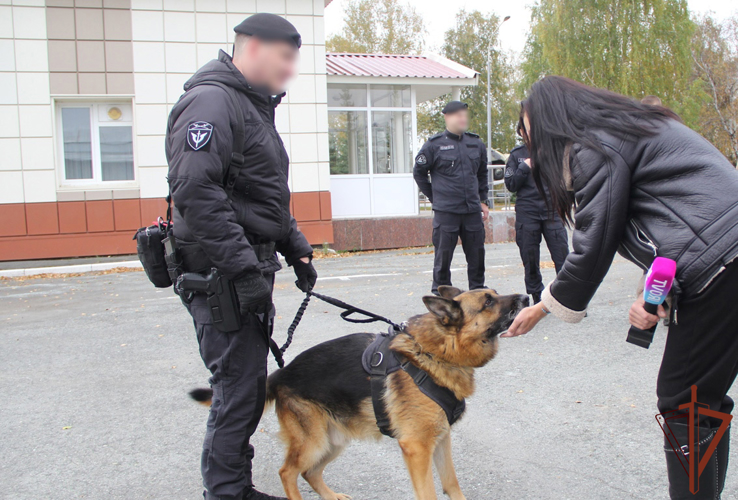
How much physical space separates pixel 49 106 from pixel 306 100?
541 cm

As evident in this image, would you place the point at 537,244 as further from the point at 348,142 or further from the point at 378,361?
the point at 348,142

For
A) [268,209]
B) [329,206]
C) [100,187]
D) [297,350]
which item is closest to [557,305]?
[268,209]

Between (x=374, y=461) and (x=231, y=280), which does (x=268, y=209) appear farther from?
(x=374, y=461)

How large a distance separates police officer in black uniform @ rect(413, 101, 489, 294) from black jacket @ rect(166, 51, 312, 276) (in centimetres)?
396

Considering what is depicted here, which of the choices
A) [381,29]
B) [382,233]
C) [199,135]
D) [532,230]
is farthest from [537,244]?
[381,29]

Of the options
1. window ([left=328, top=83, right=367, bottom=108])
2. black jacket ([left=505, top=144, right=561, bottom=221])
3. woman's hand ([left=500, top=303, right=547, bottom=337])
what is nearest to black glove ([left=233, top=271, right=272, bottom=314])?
woman's hand ([left=500, top=303, right=547, bottom=337])

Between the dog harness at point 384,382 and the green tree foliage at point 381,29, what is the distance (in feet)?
143

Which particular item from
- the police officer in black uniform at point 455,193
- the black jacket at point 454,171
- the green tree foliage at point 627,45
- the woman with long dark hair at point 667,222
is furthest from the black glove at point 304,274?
the green tree foliage at point 627,45

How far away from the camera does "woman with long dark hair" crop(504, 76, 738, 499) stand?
1.93 metres

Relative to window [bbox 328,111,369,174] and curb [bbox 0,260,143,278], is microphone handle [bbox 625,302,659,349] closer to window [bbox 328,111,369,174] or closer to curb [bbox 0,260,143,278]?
curb [bbox 0,260,143,278]

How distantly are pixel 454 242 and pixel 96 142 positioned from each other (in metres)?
9.75

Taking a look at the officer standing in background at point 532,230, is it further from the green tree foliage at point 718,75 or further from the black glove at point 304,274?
the green tree foliage at point 718,75

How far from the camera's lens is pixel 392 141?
50.5 ft

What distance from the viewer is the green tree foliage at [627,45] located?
28.8 m
